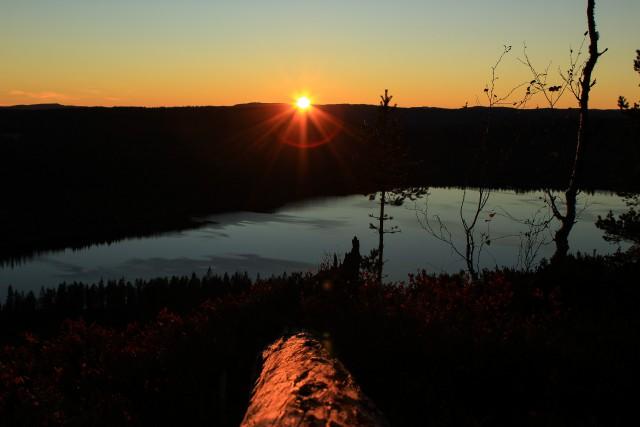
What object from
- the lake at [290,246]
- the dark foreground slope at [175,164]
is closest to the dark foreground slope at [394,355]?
the lake at [290,246]

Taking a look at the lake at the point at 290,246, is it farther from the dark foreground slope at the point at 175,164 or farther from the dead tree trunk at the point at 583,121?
the dead tree trunk at the point at 583,121

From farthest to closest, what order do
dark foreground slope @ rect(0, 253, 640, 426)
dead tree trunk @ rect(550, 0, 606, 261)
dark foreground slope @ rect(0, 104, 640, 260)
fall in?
dark foreground slope @ rect(0, 104, 640, 260), dead tree trunk @ rect(550, 0, 606, 261), dark foreground slope @ rect(0, 253, 640, 426)

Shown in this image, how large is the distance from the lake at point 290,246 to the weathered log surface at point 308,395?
146 ft

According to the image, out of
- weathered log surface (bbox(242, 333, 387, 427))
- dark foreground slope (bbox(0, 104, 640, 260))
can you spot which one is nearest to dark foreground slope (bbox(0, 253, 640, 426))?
weathered log surface (bbox(242, 333, 387, 427))

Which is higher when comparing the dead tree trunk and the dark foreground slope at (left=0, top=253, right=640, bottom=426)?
the dead tree trunk

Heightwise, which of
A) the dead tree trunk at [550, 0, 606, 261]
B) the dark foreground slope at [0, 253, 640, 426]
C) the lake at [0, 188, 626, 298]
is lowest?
the lake at [0, 188, 626, 298]

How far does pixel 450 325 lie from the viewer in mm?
7961

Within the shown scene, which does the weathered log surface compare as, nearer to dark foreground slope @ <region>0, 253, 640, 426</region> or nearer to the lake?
dark foreground slope @ <region>0, 253, 640, 426</region>

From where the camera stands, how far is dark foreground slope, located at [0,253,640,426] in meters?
5.88

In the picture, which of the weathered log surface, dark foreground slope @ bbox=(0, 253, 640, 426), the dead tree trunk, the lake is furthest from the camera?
the lake

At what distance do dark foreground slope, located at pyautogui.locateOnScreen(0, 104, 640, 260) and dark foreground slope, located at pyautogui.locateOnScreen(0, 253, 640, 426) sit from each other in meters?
80.7

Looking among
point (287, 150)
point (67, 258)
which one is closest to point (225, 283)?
point (67, 258)

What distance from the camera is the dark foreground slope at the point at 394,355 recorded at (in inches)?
232

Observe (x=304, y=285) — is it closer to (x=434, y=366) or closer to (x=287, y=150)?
(x=434, y=366)
